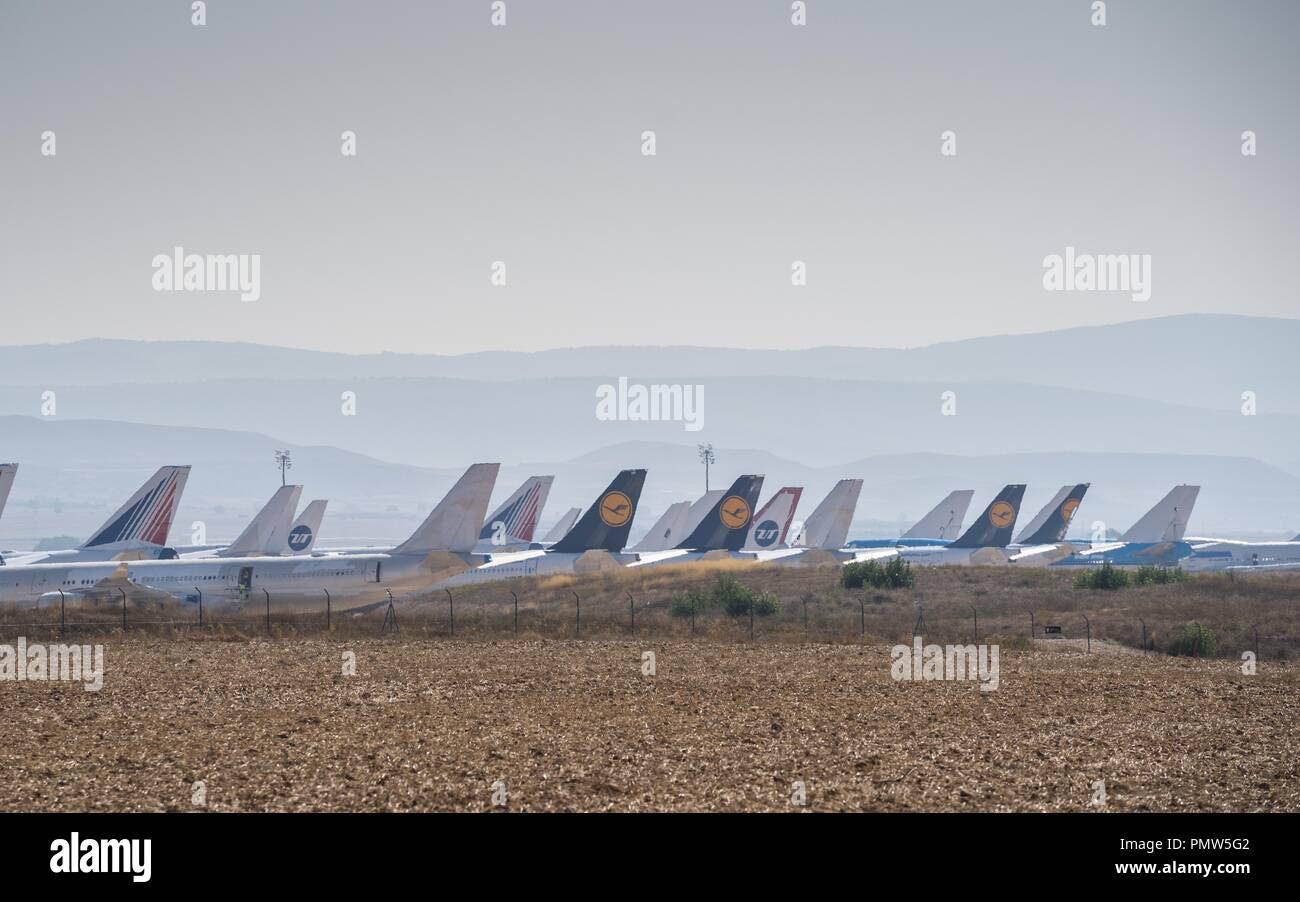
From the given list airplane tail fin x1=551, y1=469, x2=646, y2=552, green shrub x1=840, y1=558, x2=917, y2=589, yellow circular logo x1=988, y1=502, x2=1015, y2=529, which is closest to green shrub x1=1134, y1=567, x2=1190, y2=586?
green shrub x1=840, y1=558, x2=917, y2=589

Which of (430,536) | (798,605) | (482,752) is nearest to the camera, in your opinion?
(482,752)

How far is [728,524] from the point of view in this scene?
80438 millimetres

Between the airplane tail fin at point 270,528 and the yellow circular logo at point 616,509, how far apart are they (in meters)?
23.2

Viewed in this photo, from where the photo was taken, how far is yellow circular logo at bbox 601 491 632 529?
6906 cm

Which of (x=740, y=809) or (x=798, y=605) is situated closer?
(x=740, y=809)

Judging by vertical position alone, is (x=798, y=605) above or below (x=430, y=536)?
below

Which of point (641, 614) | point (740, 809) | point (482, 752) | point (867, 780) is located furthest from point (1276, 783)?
point (641, 614)

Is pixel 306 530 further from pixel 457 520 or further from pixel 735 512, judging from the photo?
pixel 457 520

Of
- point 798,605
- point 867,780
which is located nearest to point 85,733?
point 867,780

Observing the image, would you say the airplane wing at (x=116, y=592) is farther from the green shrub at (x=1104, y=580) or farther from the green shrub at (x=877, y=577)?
the green shrub at (x=1104, y=580)

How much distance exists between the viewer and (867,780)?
21.4 metres
